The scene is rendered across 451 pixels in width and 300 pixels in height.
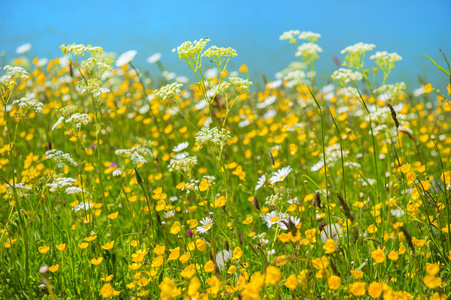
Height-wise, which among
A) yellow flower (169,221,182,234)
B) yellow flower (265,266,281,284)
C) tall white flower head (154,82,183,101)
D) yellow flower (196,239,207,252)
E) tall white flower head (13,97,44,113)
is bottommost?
yellow flower (265,266,281,284)

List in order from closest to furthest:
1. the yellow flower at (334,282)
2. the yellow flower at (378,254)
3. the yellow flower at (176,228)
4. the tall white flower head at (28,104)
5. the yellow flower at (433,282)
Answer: the yellow flower at (433,282)
the yellow flower at (334,282)
the yellow flower at (378,254)
the yellow flower at (176,228)
the tall white flower head at (28,104)

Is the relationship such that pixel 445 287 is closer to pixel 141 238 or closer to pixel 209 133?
pixel 209 133

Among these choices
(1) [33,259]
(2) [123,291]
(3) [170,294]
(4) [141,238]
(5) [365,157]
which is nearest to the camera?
(3) [170,294]

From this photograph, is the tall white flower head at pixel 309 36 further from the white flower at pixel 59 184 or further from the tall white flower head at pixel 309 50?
the white flower at pixel 59 184

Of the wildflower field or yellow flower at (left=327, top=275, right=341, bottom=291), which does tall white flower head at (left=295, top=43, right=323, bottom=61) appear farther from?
yellow flower at (left=327, top=275, right=341, bottom=291)

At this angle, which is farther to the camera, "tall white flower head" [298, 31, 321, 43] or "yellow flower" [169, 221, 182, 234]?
"tall white flower head" [298, 31, 321, 43]

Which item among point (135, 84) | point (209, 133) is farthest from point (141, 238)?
point (135, 84)

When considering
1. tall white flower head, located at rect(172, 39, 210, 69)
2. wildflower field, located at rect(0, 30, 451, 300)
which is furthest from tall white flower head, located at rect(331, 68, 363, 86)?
tall white flower head, located at rect(172, 39, 210, 69)

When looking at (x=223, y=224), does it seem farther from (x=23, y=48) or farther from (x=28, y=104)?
(x=23, y=48)

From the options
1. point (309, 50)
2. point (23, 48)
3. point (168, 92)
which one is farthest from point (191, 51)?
point (23, 48)

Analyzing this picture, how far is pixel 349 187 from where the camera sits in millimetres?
3225

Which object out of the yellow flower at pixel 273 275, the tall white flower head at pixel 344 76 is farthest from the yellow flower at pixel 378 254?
the tall white flower head at pixel 344 76

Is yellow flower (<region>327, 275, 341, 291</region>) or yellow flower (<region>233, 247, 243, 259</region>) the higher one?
yellow flower (<region>233, 247, 243, 259</region>)

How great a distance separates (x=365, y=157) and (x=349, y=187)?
2.40 feet
